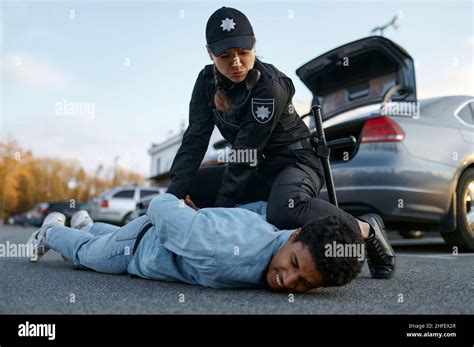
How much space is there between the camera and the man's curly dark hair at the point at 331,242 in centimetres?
248

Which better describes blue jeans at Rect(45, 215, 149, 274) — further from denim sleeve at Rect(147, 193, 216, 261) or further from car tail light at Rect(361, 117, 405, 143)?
car tail light at Rect(361, 117, 405, 143)

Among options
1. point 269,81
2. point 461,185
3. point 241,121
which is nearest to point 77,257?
point 241,121

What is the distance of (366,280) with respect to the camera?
3.48 m

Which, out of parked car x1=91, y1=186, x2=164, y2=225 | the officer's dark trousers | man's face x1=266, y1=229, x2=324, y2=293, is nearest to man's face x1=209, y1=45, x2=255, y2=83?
the officer's dark trousers

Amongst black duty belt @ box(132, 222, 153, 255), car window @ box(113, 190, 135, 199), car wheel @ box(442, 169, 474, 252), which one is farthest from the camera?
car window @ box(113, 190, 135, 199)


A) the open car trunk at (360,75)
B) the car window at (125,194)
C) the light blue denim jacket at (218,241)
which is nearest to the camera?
the light blue denim jacket at (218,241)

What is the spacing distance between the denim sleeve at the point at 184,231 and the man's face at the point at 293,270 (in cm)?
32

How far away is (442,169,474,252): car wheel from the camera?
18.0 feet

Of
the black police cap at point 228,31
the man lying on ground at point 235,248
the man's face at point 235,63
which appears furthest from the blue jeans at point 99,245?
the black police cap at point 228,31

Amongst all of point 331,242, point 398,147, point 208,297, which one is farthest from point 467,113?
point 208,297

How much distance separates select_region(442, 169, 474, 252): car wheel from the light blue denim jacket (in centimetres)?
328

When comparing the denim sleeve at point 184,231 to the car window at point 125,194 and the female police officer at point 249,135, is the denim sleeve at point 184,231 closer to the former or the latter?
the female police officer at point 249,135

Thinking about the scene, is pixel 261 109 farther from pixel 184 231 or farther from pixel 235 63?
pixel 184 231
